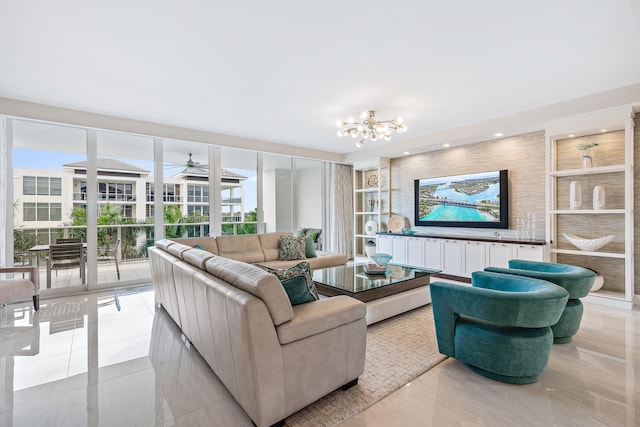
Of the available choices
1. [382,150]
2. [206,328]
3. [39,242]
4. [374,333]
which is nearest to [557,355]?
[374,333]

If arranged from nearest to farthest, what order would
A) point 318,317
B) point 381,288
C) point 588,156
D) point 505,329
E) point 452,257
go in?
point 318,317 → point 505,329 → point 381,288 → point 588,156 → point 452,257

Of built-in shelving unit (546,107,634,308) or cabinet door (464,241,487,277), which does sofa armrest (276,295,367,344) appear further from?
built-in shelving unit (546,107,634,308)

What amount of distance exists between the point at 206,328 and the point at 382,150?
5.45 meters

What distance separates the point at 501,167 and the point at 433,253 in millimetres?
Answer: 1927

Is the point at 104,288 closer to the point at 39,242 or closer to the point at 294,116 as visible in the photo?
the point at 39,242

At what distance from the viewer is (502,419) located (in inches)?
67.8

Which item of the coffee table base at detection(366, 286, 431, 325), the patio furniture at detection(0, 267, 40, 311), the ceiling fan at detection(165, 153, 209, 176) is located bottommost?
the coffee table base at detection(366, 286, 431, 325)

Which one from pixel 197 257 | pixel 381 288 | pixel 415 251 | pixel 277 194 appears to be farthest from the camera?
pixel 277 194

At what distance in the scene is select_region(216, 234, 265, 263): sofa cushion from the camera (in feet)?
15.5

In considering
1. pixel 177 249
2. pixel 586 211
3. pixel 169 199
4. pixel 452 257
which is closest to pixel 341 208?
pixel 452 257

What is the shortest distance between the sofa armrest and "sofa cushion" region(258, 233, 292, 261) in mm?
3142

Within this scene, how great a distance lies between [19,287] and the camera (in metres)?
3.42

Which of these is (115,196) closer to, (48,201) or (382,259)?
(48,201)

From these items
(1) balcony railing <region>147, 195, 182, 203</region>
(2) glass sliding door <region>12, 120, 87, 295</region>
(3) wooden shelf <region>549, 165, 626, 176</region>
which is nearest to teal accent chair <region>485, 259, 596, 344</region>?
(3) wooden shelf <region>549, 165, 626, 176</region>
